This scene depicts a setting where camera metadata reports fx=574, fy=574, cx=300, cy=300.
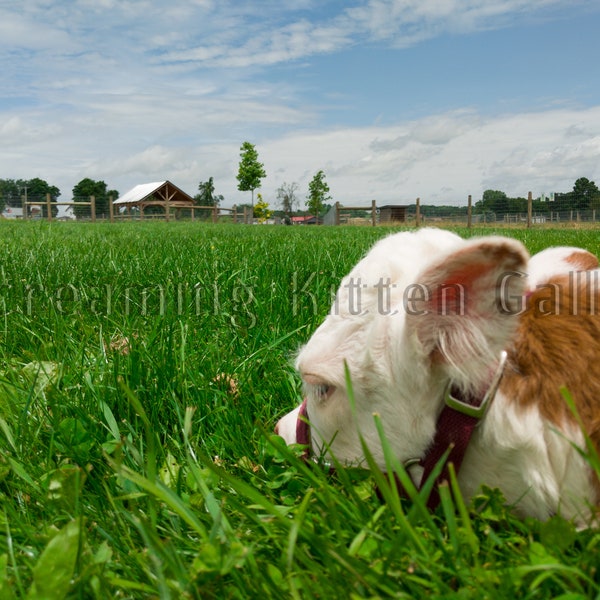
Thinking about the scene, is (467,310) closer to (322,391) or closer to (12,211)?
(322,391)

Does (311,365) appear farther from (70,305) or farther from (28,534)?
(70,305)

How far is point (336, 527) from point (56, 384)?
5.48ft

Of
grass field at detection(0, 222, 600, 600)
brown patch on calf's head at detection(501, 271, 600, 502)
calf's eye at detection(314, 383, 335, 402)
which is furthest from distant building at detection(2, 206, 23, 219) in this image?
brown patch on calf's head at detection(501, 271, 600, 502)

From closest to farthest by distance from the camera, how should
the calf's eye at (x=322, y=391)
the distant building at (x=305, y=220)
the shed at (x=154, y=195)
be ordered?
the calf's eye at (x=322, y=391)
the distant building at (x=305, y=220)
the shed at (x=154, y=195)

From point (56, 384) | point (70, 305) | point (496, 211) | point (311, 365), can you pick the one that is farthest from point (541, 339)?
point (496, 211)

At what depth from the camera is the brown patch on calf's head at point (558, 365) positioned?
148cm

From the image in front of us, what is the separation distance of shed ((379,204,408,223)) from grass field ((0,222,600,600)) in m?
48.5

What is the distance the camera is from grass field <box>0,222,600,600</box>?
4.58 ft

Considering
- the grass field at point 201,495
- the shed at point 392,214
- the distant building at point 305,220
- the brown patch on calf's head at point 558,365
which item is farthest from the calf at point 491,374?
the distant building at point 305,220

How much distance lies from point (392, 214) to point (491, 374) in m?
52.5

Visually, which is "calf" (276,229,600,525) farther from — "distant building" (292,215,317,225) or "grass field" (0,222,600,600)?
"distant building" (292,215,317,225)

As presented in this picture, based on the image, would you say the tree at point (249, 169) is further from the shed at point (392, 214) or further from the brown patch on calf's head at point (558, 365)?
the brown patch on calf's head at point (558, 365)

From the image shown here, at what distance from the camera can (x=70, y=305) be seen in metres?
4.29

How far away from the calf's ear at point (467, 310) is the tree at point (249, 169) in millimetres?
62756
